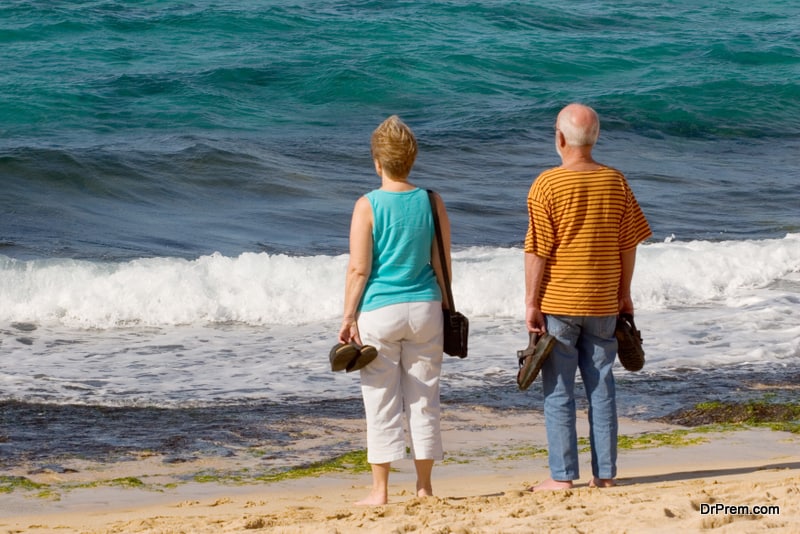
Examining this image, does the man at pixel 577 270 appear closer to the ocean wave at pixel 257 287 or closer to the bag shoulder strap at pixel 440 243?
the bag shoulder strap at pixel 440 243

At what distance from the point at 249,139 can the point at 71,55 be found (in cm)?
630

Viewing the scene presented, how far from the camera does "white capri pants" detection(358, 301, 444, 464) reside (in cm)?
432

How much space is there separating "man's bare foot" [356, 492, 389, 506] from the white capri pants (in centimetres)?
14

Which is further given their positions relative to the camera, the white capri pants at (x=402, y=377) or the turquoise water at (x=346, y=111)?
the turquoise water at (x=346, y=111)

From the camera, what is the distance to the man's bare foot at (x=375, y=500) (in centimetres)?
451

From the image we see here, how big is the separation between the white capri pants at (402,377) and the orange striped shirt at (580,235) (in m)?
0.50

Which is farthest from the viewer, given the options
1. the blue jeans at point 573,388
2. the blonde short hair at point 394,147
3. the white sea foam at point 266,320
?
the white sea foam at point 266,320

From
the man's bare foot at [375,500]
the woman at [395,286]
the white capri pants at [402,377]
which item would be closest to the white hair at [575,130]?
the woman at [395,286]

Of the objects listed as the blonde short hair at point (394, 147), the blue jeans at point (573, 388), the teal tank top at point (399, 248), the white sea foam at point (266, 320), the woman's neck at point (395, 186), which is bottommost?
the white sea foam at point (266, 320)

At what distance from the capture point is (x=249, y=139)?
19.0 m

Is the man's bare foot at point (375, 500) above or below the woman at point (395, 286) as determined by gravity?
below

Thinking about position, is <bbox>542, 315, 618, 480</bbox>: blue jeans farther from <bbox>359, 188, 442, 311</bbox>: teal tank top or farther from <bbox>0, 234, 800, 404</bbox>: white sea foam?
<bbox>0, 234, 800, 404</bbox>: white sea foam

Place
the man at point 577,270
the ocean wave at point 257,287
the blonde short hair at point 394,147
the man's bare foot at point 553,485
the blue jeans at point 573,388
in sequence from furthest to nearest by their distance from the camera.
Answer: the ocean wave at point 257,287 < the man's bare foot at point 553,485 < the blue jeans at point 573,388 < the man at point 577,270 < the blonde short hair at point 394,147

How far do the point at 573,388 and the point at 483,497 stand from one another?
583 millimetres
